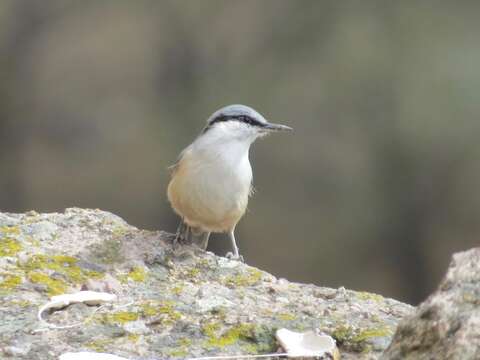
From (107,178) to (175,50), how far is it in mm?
3006

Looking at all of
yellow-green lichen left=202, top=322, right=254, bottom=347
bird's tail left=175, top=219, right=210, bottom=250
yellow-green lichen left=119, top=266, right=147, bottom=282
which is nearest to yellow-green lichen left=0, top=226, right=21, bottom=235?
yellow-green lichen left=119, top=266, right=147, bottom=282

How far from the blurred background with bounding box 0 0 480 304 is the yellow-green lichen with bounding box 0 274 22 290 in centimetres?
884

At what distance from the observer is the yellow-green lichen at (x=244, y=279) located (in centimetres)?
493

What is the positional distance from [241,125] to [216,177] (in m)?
0.53

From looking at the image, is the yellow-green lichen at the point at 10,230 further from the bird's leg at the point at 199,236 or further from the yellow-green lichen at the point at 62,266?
the bird's leg at the point at 199,236

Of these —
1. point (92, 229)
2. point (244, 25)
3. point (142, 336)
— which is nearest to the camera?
point (142, 336)

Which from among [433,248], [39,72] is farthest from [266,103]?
[39,72]

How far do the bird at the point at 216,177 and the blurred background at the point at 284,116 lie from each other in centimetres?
625

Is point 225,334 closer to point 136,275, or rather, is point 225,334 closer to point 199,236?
point 136,275

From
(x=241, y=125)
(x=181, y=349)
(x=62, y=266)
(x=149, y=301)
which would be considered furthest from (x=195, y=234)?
(x=181, y=349)

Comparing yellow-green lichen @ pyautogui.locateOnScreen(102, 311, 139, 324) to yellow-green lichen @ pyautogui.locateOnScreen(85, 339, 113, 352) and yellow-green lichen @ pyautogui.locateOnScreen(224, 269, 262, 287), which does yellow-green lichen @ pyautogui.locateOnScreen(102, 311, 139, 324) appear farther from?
yellow-green lichen @ pyautogui.locateOnScreen(224, 269, 262, 287)

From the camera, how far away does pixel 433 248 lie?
14.8 m

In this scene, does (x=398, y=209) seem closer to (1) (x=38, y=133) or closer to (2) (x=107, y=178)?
(2) (x=107, y=178)

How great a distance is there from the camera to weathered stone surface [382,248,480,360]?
10.5ft
